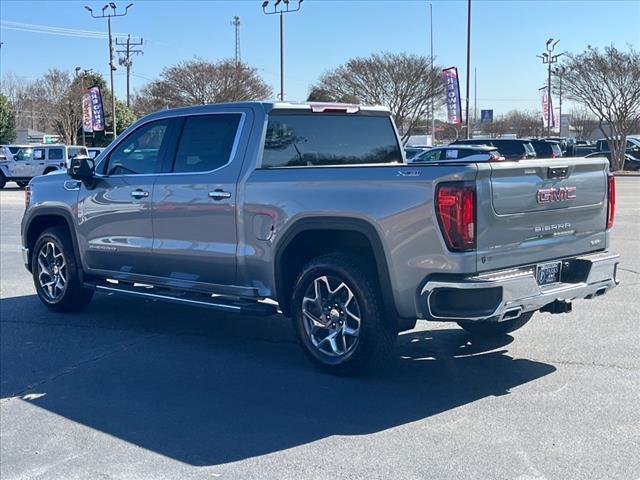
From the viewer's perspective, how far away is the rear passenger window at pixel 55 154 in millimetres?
35688

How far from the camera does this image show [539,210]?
18.7ft

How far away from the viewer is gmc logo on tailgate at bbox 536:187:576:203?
5707mm

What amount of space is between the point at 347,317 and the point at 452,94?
3516cm

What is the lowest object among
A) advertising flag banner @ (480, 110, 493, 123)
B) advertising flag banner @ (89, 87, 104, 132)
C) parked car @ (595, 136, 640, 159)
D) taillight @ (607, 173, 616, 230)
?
taillight @ (607, 173, 616, 230)

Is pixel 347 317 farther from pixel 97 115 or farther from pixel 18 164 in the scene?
pixel 97 115

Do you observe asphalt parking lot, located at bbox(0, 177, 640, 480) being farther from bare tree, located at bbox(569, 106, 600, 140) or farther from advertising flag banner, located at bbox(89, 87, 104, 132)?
bare tree, located at bbox(569, 106, 600, 140)

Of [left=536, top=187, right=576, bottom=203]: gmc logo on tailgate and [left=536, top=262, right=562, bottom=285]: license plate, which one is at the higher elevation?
[left=536, top=187, right=576, bottom=203]: gmc logo on tailgate

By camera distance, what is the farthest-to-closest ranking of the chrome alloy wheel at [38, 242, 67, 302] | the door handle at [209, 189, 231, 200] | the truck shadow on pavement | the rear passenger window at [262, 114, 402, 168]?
1. the chrome alloy wheel at [38, 242, 67, 302]
2. the rear passenger window at [262, 114, 402, 168]
3. the door handle at [209, 189, 231, 200]
4. the truck shadow on pavement

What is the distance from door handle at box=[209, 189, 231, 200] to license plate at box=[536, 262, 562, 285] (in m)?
2.51

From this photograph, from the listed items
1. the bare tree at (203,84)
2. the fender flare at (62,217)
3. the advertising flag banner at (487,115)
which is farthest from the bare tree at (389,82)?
the fender flare at (62,217)

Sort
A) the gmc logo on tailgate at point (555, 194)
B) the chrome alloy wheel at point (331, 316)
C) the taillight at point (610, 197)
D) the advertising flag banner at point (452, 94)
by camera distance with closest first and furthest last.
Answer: the gmc logo on tailgate at point (555, 194)
the chrome alloy wheel at point (331, 316)
the taillight at point (610, 197)
the advertising flag banner at point (452, 94)

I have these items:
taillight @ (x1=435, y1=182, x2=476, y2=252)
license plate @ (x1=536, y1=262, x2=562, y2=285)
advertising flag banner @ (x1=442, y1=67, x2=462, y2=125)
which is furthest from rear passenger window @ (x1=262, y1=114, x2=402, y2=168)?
advertising flag banner @ (x1=442, y1=67, x2=462, y2=125)

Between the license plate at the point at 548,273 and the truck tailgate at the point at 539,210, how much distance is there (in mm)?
58

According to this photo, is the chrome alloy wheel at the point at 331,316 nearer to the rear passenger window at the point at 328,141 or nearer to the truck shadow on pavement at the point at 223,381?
the truck shadow on pavement at the point at 223,381
